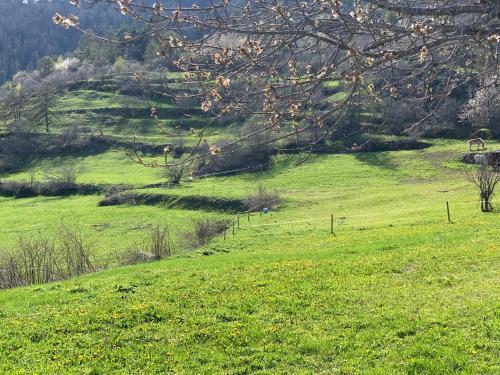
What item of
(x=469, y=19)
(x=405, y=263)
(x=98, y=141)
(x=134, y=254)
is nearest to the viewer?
(x=469, y=19)

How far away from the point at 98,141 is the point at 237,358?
88636mm

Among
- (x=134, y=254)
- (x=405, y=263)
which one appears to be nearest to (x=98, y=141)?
(x=134, y=254)

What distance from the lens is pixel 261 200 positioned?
5016 centimetres

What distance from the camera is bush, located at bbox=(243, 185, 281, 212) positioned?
163 ft

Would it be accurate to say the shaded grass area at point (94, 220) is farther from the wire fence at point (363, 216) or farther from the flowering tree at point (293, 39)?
the flowering tree at point (293, 39)

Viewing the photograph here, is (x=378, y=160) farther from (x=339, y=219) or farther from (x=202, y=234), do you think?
(x=202, y=234)

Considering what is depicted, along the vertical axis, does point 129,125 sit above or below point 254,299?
above

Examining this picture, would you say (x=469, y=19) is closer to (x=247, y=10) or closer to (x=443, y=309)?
(x=247, y=10)

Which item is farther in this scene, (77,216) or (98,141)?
(98,141)

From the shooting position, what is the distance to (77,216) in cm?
5350

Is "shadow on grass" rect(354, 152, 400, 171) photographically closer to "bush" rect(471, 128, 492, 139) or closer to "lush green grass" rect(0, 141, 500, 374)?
"bush" rect(471, 128, 492, 139)

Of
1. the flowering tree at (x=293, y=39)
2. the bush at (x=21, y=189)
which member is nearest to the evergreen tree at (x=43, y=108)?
the bush at (x=21, y=189)

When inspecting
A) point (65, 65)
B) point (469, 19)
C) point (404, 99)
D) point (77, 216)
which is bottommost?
point (77, 216)

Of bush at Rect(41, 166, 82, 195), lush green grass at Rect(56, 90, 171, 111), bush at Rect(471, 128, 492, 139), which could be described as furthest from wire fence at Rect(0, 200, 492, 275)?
lush green grass at Rect(56, 90, 171, 111)
